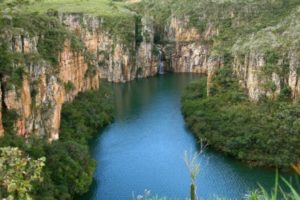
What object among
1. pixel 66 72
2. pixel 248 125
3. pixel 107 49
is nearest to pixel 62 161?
pixel 248 125

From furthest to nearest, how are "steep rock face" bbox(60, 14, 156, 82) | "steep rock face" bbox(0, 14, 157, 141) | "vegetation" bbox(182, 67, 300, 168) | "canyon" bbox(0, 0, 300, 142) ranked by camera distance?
"steep rock face" bbox(60, 14, 156, 82) < "vegetation" bbox(182, 67, 300, 168) < "canyon" bbox(0, 0, 300, 142) < "steep rock face" bbox(0, 14, 157, 141)

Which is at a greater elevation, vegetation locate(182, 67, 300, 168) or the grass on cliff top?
the grass on cliff top

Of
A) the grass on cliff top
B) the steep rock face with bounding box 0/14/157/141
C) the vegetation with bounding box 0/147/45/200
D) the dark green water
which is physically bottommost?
the dark green water

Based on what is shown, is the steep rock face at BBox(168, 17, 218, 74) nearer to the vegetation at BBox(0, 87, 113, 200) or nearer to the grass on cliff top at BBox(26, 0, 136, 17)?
the grass on cliff top at BBox(26, 0, 136, 17)

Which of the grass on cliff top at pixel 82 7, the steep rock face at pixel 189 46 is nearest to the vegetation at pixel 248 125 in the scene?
the grass on cliff top at pixel 82 7

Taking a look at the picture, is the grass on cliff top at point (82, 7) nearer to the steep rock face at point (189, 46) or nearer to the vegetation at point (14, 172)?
the steep rock face at point (189, 46)

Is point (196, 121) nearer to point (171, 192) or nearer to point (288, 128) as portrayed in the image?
point (288, 128)

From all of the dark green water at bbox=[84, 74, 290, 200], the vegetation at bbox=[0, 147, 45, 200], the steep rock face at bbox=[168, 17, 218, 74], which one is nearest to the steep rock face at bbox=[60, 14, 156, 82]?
the steep rock face at bbox=[168, 17, 218, 74]
